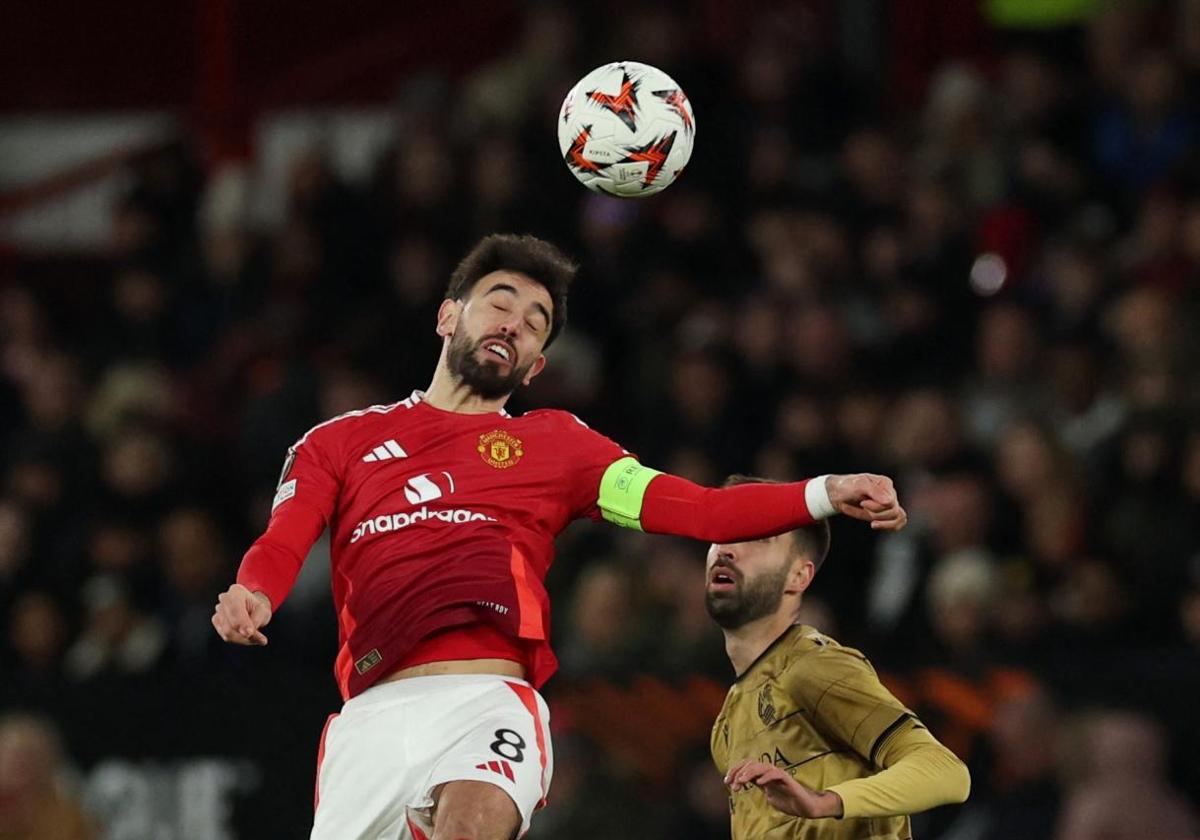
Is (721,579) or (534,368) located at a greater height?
(534,368)

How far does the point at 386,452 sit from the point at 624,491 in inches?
27.1

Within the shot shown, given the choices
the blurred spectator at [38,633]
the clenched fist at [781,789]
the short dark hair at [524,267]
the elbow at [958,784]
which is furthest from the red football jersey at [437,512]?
the blurred spectator at [38,633]

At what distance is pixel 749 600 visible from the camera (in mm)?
6328

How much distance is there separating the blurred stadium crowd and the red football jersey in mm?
3033

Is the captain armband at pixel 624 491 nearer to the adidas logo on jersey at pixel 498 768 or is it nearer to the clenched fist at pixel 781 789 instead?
the adidas logo on jersey at pixel 498 768

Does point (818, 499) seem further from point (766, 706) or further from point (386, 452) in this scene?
point (386, 452)

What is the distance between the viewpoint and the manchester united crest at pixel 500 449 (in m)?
6.30

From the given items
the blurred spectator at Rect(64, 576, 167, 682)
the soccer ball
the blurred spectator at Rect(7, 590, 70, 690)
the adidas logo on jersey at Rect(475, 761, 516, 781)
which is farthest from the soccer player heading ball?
the blurred spectator at Rect(7, 590, 70, 690)

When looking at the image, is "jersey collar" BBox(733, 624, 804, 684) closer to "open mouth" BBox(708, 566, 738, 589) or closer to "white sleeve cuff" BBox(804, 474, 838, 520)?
"open mouth" BBox(708, 566, 738, 589)

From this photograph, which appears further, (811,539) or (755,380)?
(755,380)

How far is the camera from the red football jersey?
606cm

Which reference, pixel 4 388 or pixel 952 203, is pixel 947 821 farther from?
pixel 4 388

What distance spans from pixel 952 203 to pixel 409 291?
3061mm

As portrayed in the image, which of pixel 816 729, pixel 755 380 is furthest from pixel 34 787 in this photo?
pixel 816 729
